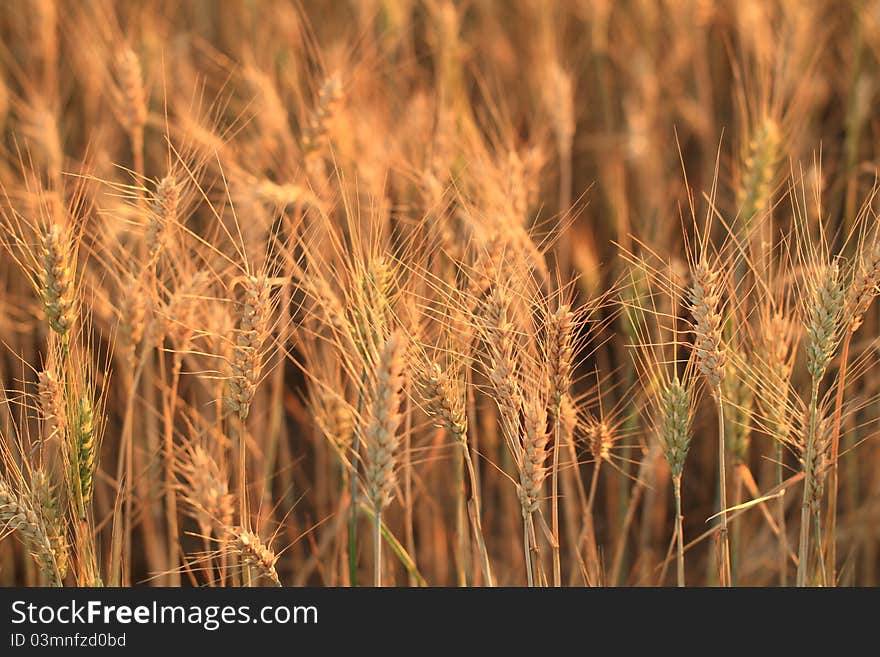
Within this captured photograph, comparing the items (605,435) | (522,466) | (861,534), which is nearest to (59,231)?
(522,466)

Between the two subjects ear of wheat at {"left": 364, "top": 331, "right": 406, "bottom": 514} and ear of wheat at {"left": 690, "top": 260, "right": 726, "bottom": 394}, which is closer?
ear of wheat at {"left": 364, "top": 331, "right": 406, "bottom": 514}

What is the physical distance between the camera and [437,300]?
5.10 ft

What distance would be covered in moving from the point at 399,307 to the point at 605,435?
0.39m

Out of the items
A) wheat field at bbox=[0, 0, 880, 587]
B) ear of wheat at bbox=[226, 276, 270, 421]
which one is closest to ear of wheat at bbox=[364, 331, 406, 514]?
wheat field at bbox=[0, 0, 880, 587]

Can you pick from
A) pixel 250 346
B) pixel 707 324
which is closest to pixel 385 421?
pixel 250 346

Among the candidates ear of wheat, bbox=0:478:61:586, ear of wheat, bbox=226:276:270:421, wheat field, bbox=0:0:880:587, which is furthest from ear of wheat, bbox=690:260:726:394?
ear of wheat, bbox=0:478:61:586

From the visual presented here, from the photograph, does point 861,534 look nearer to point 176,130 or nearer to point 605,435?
point 605,435

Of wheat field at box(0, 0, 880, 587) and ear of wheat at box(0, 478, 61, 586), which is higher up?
wheat field at box(0, 0, 880, 587)

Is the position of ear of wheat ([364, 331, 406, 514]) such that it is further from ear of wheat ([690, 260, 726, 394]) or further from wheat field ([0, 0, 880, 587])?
ear of wheat ([690, 260, 726, 394])

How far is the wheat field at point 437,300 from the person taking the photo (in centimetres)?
119

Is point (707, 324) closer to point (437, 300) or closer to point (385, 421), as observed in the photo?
point (385, 421)

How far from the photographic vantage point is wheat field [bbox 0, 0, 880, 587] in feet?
3.91

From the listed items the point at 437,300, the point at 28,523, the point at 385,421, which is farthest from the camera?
the point at 437,300
